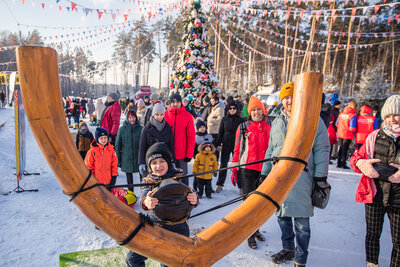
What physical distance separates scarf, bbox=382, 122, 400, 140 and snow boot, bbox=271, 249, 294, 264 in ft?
5.55

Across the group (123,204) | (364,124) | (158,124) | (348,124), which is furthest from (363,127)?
(123,204)

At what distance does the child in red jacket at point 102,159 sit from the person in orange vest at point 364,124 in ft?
20.0

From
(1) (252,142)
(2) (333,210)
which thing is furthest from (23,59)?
(2) (333,210)

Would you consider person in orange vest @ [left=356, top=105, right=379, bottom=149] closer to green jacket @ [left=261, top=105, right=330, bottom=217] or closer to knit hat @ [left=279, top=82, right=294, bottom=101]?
green jacket @ [left=261, top=105, right=330, bottom=217]

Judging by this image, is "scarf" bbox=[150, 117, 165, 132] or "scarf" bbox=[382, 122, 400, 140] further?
"scarf" bbox=[150, 117, 165, 132]

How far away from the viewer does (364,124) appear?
5922 millimetres

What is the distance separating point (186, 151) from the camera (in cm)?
425

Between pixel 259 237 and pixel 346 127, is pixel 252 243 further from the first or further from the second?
pixel 346 127

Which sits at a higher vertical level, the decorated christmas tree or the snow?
the decorated christmas tree

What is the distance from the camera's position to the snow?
273 cm

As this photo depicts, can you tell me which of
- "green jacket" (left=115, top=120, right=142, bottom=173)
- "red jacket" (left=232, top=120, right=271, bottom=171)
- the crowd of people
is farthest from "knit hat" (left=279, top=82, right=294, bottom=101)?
"green jacket" (left=115, top=120, right=142, bottom=173)

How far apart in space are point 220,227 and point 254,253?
254cm

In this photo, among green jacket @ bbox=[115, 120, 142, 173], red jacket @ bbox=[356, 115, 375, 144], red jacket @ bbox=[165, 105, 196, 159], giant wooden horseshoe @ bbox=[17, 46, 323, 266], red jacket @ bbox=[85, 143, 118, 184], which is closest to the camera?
giant wooden horseshoe @ bbox=[17, 46, 323, 266]

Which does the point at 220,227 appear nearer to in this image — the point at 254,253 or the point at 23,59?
the point at 23,59
